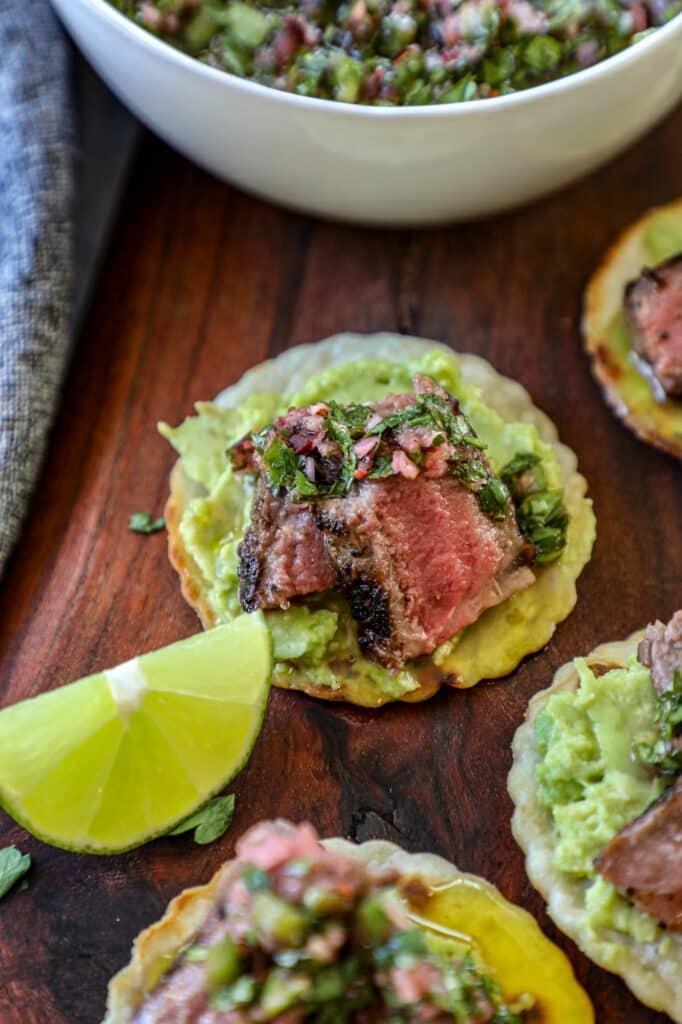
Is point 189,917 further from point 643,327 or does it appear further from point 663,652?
point 643,327

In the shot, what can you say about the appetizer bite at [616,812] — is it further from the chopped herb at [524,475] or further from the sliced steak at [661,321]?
the sliced steak at [661,321]

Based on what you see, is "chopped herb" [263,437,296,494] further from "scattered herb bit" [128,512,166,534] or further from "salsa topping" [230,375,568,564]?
"scattered herb bit" [128,512,166,534]

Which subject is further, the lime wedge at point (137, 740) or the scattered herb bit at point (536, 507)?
the scattered herb bit at point (536, 507)

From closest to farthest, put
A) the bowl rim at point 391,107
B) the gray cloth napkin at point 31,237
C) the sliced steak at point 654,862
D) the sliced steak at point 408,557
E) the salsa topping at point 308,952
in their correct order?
the salsa topping at point 308,952, the sliced steak at point 654,862, the sliced steak at point 408,557, the bowl rim at point 391,107, the gray cloth napkin at point 31,237

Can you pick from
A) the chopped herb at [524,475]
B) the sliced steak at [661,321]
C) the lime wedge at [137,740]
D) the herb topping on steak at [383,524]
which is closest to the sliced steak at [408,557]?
the herb topping on steak at [383,524]

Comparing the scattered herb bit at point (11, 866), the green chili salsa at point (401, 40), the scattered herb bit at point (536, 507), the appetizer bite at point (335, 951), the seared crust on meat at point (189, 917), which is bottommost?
the scattered herb bit at point (11, 866)

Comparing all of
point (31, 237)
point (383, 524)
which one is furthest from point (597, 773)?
point (31, 237)

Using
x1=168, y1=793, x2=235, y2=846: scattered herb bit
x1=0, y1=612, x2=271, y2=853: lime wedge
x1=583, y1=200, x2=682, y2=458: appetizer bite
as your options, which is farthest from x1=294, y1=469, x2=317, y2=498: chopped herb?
x1=583, y1=200, x2=682, y2=458: appetizer bite
